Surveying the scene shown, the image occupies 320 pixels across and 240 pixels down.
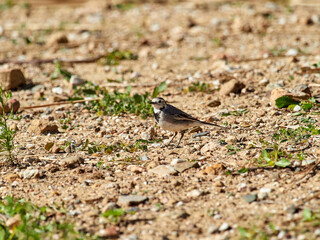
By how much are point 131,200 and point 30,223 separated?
1016 millimetres

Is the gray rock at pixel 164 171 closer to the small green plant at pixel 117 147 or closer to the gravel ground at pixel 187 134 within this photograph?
the gravel ground at pixel 187 134

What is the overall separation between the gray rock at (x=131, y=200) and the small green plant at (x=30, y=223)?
61 centimetres

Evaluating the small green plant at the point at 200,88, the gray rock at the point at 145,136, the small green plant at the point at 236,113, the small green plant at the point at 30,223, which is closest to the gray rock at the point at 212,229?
the small green plant at the point at 30,223

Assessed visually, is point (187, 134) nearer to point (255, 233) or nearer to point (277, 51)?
point (255, 233)

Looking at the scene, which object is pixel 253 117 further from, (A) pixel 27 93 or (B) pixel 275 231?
(A) pixel 27 93

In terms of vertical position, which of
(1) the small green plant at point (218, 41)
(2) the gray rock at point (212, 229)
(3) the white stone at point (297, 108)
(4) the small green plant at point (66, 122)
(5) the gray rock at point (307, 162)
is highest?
(1) the small green plant at point (218, 41)

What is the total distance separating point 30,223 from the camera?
4.73 metres

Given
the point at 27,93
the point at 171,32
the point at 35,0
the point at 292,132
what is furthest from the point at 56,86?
the point at 35,0

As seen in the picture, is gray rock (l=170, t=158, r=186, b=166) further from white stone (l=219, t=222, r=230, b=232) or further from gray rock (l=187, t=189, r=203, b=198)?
white stone (l=219, t=222, r=230, b=232)

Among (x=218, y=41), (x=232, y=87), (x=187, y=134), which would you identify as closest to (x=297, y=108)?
(x=232, y=87)

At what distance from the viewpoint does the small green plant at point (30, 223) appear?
444 cm

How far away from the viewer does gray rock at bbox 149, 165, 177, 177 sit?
562 cm

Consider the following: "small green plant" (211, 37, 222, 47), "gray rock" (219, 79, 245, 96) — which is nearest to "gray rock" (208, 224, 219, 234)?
"gray rock" (219, 79, 245, 96)

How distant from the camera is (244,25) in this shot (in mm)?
12164
